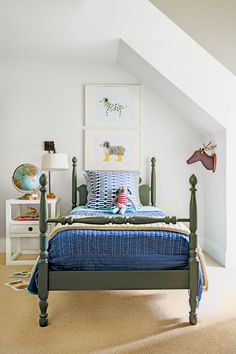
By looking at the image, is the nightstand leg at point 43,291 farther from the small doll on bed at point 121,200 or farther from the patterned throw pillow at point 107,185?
the patterned throw pillow at point 107,185

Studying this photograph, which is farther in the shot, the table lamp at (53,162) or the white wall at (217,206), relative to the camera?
the table lamp at (53,162)

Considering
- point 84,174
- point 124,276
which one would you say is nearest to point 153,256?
point 124,276

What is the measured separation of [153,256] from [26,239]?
2440mm

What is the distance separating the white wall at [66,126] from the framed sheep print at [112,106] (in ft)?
0.27

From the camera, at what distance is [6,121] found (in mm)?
4566

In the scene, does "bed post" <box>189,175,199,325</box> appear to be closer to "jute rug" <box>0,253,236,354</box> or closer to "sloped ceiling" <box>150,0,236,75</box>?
"jute rug" <box>0,253,236,354</box>

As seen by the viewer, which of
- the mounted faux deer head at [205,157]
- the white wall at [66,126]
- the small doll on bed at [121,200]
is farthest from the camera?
the white wall at [66,126]

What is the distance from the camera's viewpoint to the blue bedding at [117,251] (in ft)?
8.06

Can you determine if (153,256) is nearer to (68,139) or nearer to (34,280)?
(34,280)

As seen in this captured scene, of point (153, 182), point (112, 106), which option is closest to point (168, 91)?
point (112, 106)

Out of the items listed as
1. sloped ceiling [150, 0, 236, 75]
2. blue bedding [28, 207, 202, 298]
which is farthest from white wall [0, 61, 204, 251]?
blue bedding [28, 207, 202, 298]

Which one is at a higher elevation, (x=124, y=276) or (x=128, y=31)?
(x=128, y=31)

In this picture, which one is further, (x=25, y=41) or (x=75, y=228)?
(x=25, y=41)

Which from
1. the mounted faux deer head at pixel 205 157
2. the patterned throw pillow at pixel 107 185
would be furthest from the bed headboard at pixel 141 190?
the mounted faux deer head at pixel 205 157
